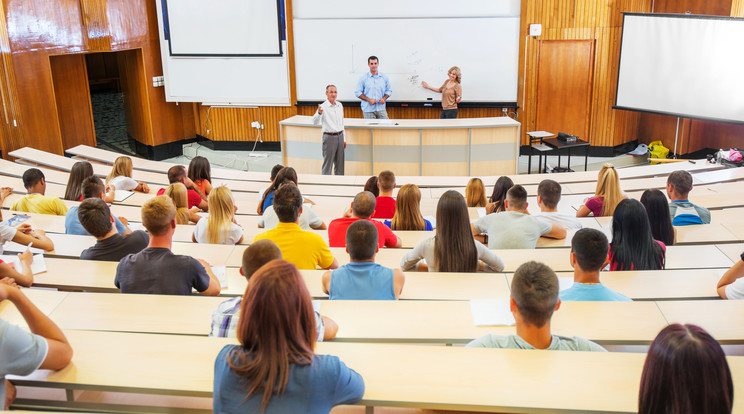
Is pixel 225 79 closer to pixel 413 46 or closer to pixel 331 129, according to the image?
pixel 331 129

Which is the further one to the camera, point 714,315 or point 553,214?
point 553,214

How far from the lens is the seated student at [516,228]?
4.11 m

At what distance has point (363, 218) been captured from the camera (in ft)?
13.2

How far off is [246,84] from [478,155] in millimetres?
4219

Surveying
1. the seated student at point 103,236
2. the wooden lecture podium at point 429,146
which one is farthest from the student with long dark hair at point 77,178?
the wooden lecture podium at point 429,146

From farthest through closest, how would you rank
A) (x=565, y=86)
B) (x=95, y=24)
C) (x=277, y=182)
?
(x=565, y=86) → (x=95, y=24) → (x=277, y=182)

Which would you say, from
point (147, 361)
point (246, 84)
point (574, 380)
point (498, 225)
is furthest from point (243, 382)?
point (246, 84)

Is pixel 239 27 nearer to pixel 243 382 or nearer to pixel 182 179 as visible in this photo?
pixel 182 179

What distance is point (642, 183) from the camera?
629 centimetres

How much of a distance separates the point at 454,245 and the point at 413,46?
22.6 ft

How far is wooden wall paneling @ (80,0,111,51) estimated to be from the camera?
30.1 feet

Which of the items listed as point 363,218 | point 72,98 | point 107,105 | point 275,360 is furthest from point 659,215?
point 107,105

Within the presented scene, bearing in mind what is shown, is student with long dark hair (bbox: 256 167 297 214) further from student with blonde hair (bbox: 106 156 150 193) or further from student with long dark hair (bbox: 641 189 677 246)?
student with long dark hair (bbox: 641 189 677 246)

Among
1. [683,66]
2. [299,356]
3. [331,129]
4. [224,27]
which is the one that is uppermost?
[224,27]
